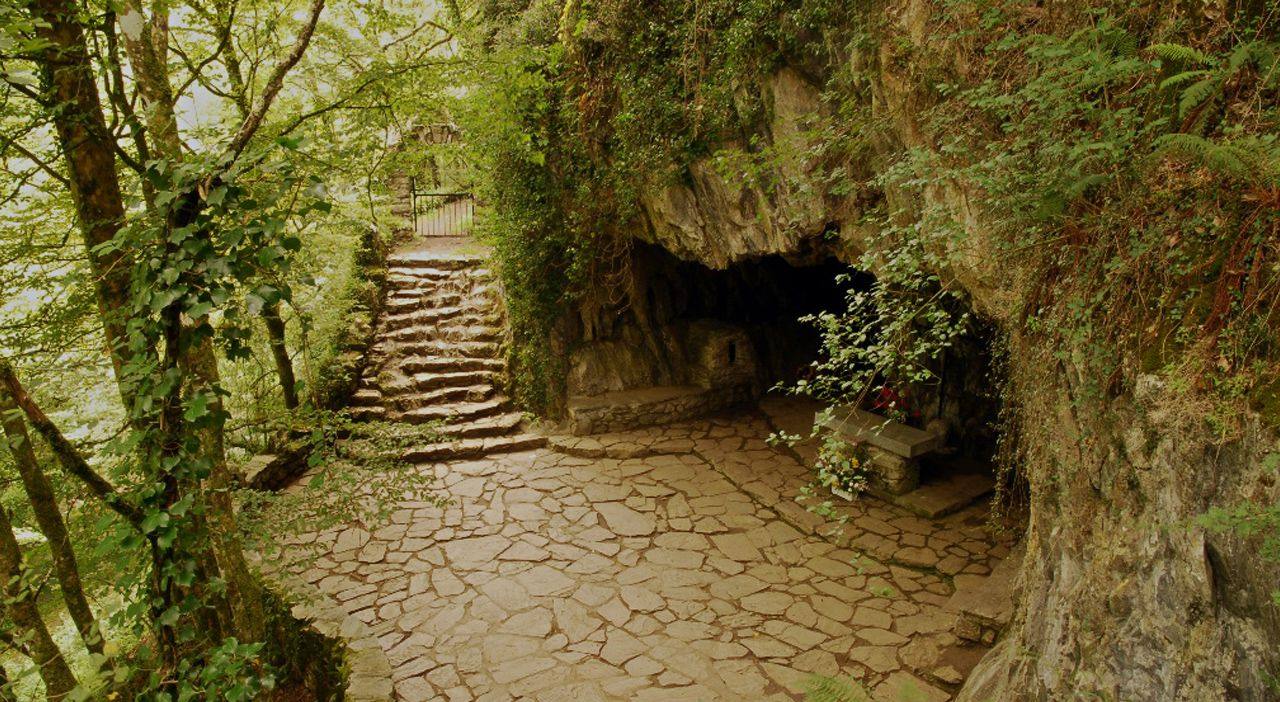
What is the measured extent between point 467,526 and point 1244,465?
665 cm

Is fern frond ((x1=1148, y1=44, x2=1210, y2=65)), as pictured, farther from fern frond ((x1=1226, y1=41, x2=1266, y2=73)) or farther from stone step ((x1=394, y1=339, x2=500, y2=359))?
stone step ((x1=394, y1=339, x2=500, y2=359))

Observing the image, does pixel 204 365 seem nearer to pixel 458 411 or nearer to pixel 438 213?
pixel 458 411

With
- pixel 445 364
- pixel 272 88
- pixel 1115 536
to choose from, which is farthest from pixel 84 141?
pixel 445 364

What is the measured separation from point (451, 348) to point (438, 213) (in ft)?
18.2

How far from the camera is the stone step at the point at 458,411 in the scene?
9.55 m

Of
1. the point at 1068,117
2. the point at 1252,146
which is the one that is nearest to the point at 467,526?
the point at 1068,117

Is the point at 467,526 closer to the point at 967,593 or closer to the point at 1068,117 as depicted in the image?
the point at 967,593

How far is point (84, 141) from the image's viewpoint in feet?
9.64

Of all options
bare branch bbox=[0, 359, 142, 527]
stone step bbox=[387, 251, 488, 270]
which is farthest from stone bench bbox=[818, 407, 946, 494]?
stone step bbox=[387, 251, 488, 270]

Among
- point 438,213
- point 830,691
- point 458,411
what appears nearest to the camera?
point 830,691

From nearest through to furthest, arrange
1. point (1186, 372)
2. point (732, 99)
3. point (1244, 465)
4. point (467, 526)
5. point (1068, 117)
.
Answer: point (1244, 465), point (1186, 372), point (1068, 117), point (732, 99), point (467, 526)

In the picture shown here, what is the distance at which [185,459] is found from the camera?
7.80 feet

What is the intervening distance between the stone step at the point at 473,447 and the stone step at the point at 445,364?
5.36 feet

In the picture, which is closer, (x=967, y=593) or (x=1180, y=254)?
(x=1180, y=254)
